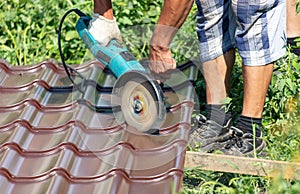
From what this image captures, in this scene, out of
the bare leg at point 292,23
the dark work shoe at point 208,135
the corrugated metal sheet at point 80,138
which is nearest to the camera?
the corrugated metal sheet at point 80,138

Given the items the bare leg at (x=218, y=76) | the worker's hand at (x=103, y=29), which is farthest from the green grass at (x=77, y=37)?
the worker's hand at (x=103, y=29)

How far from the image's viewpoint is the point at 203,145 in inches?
178

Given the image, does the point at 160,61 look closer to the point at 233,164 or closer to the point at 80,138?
the point at 80,138

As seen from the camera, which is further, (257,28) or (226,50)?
(226,50)

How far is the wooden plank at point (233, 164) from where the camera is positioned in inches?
160

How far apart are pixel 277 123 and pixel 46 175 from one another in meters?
1.43

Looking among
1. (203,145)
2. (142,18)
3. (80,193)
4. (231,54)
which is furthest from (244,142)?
(142,18)

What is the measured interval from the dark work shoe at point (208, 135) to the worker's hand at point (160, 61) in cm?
34

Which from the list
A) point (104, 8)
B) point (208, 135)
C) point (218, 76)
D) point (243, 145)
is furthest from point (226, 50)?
point (104, 8)

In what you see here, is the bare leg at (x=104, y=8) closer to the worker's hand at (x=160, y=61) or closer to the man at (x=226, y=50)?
the man at (x=226, y=50)

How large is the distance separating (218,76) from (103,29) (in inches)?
28.8

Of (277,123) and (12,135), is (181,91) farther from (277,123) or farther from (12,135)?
(12,135)

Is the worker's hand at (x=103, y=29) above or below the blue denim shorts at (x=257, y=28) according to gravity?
above

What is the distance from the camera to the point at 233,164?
4.13 metres
